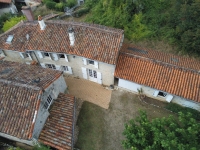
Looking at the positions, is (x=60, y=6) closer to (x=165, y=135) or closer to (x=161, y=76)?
(x=161, y=76)

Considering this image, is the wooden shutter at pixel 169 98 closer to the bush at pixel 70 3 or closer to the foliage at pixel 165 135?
the foliage at pixel 165 135

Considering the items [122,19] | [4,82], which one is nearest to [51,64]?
[4,82]

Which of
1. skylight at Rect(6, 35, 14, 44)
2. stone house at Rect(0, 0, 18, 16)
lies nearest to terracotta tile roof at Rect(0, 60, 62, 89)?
skylight at Rect(6, 35, 14, 44)

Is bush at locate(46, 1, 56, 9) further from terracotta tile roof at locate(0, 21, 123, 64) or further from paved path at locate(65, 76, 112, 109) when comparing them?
paved path at locate(65, 76, 112, 109)

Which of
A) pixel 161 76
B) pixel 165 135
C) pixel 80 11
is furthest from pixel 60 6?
pixel 165 135

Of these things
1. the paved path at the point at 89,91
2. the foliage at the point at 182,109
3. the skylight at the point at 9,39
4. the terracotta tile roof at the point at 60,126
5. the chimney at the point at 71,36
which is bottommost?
the foliage at the point at 182,109

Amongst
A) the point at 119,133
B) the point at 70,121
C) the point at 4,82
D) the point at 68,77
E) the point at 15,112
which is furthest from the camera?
the point at 68,77

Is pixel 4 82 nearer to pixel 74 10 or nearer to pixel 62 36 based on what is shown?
pixel 62 36

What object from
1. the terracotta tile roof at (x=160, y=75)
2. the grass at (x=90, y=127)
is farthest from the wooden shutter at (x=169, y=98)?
the grass at (x=90, y=127)
